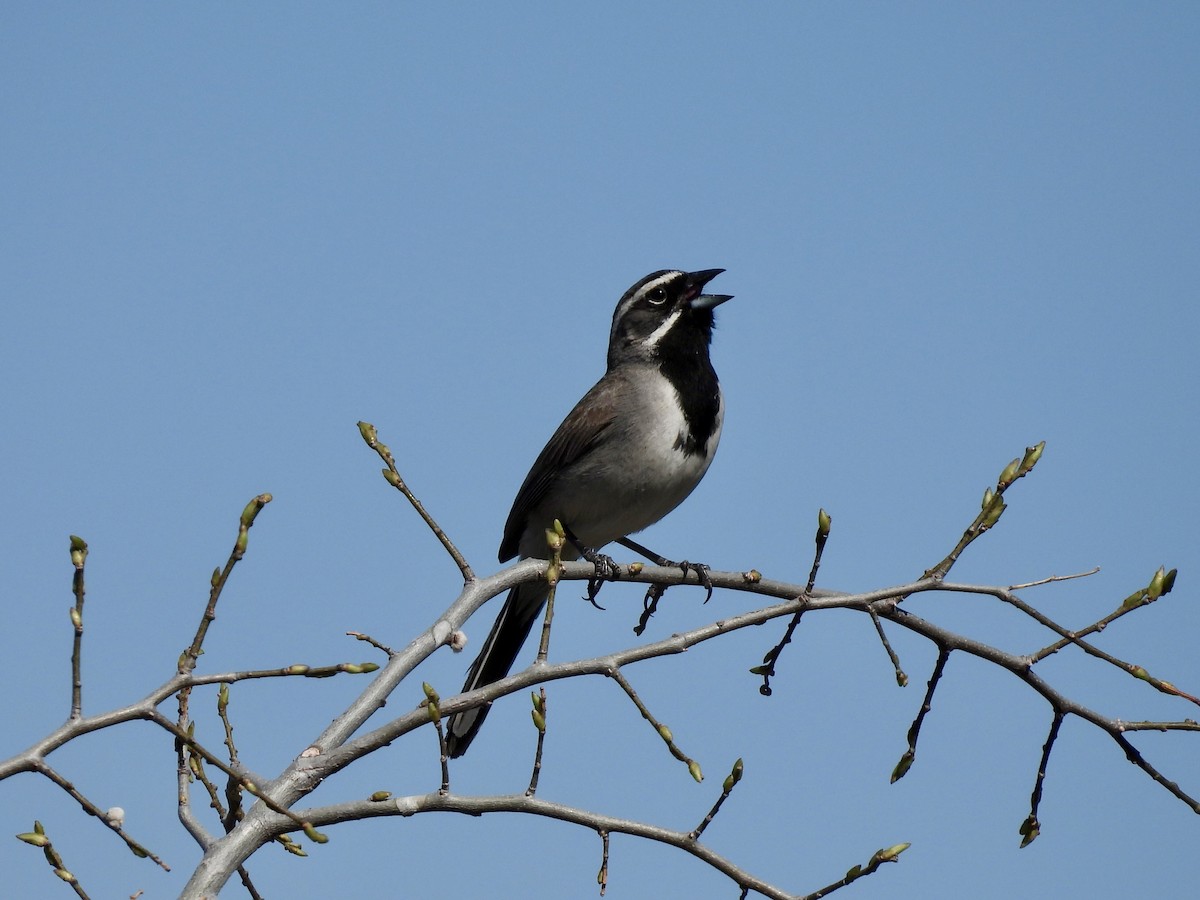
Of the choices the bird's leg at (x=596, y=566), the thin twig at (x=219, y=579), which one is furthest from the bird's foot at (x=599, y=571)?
the thin twig at (x=219, y=579)

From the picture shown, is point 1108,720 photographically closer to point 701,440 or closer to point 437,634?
point 437,634

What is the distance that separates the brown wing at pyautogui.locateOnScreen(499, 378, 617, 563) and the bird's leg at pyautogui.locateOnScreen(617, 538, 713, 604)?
25.2 inches

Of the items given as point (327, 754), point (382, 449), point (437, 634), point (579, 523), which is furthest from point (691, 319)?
point (327, 754)

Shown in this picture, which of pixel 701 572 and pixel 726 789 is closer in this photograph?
pixel 726 789

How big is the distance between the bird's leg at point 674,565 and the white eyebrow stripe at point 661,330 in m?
1.39

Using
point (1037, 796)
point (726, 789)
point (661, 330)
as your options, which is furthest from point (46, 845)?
point (661, 330)

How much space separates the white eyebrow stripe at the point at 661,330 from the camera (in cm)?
897

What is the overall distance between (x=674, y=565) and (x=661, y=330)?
2158 millimetres

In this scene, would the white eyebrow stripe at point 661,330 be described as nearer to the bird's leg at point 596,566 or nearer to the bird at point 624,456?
the bird at point 624,456

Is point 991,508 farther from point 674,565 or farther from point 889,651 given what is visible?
point 674,565

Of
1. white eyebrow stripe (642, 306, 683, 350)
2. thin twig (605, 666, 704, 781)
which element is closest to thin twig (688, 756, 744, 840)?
thin twig (605, 666, 704, 781)

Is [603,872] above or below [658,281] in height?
below

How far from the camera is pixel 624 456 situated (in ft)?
26.6

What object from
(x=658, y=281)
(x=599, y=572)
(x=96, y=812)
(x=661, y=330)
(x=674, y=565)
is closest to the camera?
(x=96, y=812)
